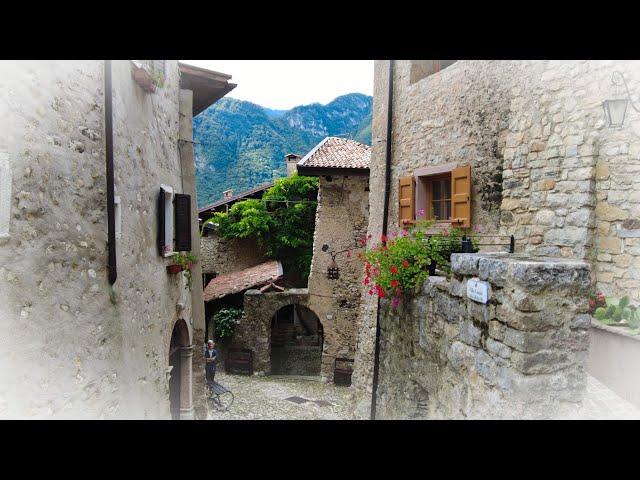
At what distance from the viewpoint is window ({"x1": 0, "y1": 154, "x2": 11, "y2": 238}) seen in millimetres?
3197

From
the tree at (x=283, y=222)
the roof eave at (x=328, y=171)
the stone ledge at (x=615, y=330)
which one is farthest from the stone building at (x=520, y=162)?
the tree at (x=283, y=222)

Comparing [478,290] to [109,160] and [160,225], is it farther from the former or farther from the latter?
[160,225]

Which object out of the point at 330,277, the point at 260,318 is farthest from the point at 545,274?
the point at 260,318

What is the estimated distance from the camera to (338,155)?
14969mm

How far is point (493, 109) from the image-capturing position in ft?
23.1

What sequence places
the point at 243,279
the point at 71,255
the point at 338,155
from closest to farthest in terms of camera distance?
the point at 71,255 → the point at 338,155 → the point at 243,279

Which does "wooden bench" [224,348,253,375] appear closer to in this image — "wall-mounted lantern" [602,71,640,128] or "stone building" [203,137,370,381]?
"stone building" [203,137,370,381]

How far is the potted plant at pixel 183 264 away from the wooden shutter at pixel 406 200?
3.82m

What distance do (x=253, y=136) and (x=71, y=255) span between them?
42.4 m

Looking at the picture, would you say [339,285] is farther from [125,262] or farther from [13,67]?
[13,67]

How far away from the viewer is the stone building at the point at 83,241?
3.33m

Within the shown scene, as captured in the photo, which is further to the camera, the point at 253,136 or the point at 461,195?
the point at 253,136

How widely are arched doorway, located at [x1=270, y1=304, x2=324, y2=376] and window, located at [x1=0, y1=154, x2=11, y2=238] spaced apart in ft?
46.2

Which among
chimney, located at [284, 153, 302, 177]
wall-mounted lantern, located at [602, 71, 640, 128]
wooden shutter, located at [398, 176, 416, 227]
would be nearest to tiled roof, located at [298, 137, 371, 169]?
wooden shutter, located at [398, 176, 416, 227]
